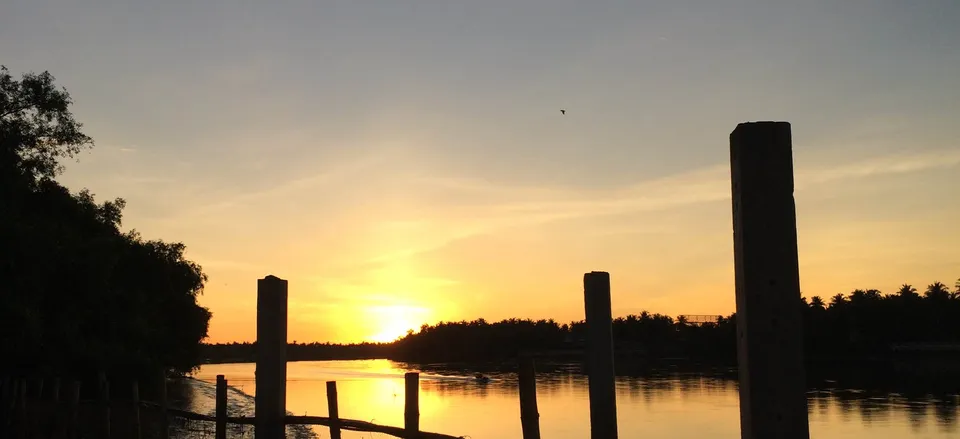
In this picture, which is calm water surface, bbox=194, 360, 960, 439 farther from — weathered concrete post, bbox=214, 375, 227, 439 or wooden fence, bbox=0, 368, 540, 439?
weathered concrete post, bbox=214, 375, 227, 439

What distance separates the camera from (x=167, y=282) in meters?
38.9

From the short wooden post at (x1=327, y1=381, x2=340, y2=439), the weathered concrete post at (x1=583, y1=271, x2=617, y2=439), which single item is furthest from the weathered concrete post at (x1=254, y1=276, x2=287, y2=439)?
the weathered concrete post at (x1=583, y1=271, x2=617, y2=439)

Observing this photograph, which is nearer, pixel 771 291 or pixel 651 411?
A: pixel 771 291

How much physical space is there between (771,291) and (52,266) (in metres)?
21.0

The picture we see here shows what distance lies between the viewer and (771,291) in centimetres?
394

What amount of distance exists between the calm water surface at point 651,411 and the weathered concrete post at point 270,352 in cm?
2064

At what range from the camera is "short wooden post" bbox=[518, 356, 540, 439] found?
841 centimetres

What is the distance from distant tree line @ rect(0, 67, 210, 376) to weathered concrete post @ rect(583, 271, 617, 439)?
16.3m

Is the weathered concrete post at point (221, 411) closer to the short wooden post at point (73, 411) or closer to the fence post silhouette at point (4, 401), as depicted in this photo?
the short wooden post at point (73, 411)

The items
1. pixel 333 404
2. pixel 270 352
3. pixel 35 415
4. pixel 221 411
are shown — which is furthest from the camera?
pixel 35 415

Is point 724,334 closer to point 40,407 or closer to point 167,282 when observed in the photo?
point 167,282

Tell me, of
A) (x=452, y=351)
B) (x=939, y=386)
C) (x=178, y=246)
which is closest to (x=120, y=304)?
(x=178, y=246)

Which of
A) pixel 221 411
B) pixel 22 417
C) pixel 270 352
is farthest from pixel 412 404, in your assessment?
pixel 22 417

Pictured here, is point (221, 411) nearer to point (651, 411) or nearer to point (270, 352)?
point (270, 352)
